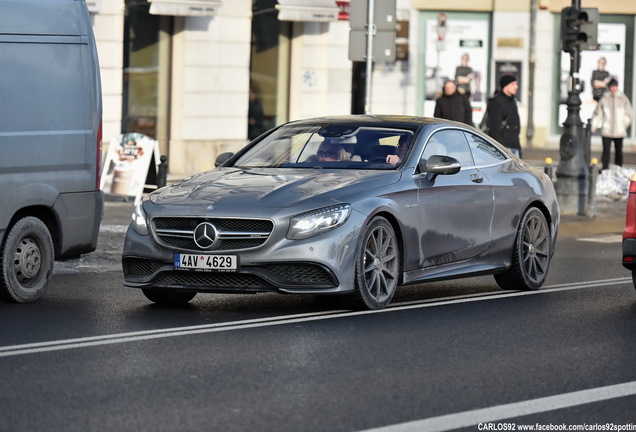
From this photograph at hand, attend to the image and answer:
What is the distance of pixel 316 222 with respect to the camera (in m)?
10.4

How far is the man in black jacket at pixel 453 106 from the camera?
2250 centimetres

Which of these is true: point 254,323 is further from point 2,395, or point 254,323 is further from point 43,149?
point 2,395

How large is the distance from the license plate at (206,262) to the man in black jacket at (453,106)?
1237 centimetres

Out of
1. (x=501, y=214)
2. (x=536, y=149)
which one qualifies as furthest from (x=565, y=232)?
(x=536, y=149)

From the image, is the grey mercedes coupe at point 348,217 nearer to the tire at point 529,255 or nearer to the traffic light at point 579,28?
the tire at point 529,255

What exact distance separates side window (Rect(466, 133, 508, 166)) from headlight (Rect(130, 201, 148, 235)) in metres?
3.03

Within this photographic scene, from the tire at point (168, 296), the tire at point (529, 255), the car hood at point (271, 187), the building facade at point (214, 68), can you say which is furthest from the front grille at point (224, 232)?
the building facade at point (214, 68)

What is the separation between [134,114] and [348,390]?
19.0 m

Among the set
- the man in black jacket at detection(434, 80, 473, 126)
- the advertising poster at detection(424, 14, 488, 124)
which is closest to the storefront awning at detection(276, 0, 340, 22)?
the man in black jacket at detection(434, 80, 473, 126)

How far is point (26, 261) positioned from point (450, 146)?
3.46 metres

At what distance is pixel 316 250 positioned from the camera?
10297mm

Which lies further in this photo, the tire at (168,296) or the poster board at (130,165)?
the poster board at (130,165)

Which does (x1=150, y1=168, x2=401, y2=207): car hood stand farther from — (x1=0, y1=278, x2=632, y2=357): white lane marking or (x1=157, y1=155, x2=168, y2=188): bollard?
(x1=157, y1=155, x2=168, y2=188): bollard

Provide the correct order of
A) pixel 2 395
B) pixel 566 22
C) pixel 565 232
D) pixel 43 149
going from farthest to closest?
pixel 566 22, pixel 565 232, pixel 43 149, pixel 2 395
